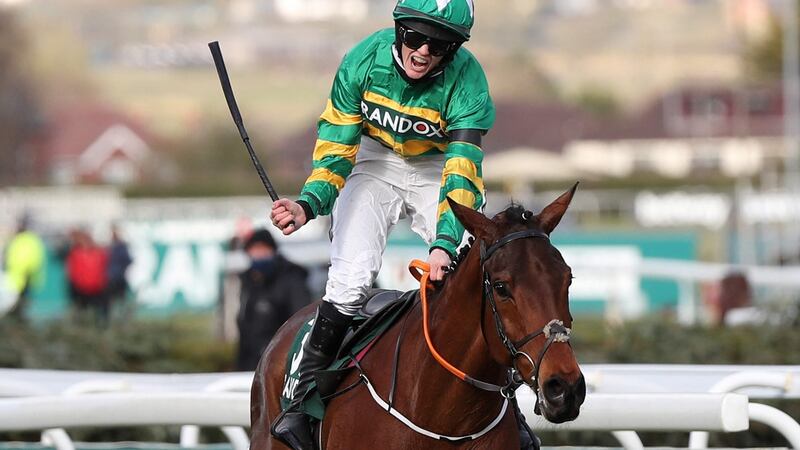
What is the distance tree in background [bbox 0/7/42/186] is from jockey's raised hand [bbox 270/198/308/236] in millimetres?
54502

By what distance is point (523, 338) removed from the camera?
364 cm

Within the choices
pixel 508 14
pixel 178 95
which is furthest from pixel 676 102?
pixel 178 95

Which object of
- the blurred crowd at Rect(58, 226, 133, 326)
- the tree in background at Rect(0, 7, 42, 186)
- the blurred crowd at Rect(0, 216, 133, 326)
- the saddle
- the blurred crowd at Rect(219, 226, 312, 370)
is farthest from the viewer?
the tree in background at Rect(0, 7, 42, 186)

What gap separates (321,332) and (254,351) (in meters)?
4.70

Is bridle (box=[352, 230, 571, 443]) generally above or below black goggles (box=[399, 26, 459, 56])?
below

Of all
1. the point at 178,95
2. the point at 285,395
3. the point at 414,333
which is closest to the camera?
the point at 414,333

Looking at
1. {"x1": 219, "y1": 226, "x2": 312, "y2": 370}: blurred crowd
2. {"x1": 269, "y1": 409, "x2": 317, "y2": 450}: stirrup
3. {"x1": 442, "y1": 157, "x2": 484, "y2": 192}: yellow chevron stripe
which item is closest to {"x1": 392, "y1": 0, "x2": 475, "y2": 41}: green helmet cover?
{"x1": 442, "y1": 157, "x2": 484, "y2": 192}: yellow chevron stripe

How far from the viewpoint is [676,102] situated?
6881 centimetres

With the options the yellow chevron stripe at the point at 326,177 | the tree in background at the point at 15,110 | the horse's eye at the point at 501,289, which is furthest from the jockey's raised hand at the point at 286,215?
the tree in background at the point at 15,110

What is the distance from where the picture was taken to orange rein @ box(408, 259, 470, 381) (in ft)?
13.3

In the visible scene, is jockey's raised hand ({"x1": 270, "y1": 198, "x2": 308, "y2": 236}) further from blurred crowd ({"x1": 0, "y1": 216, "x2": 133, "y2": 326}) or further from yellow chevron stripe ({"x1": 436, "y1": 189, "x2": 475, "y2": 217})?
blurred crowd ({"x1": 0, "y1": 216, "x2": 133, "y2": 326})

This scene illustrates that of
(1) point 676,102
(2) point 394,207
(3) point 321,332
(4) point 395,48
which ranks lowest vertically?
(3) point 321,332

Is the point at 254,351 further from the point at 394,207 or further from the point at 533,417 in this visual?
the point at 394,207

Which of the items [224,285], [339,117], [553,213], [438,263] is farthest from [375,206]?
[224,285]
